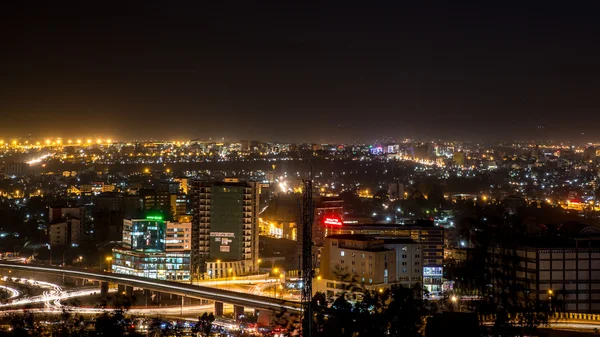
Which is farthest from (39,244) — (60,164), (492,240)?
(60,164)

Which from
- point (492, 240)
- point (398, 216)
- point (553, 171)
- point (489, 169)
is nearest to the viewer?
point (492, 240)

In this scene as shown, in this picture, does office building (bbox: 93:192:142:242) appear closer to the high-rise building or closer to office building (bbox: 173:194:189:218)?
office building (bbox: 173:194:189:218)

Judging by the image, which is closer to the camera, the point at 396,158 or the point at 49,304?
the point at 49,304

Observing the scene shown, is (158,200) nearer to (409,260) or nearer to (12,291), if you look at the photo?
(12,291)

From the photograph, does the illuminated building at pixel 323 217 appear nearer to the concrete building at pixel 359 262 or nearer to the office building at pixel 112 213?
the concrete building at pixel 359 262

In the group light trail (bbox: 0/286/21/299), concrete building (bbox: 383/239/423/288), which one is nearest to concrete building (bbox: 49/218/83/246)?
light trail (bbox: 0/286/21/299)

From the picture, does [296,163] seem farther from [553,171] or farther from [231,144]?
[231,144]
